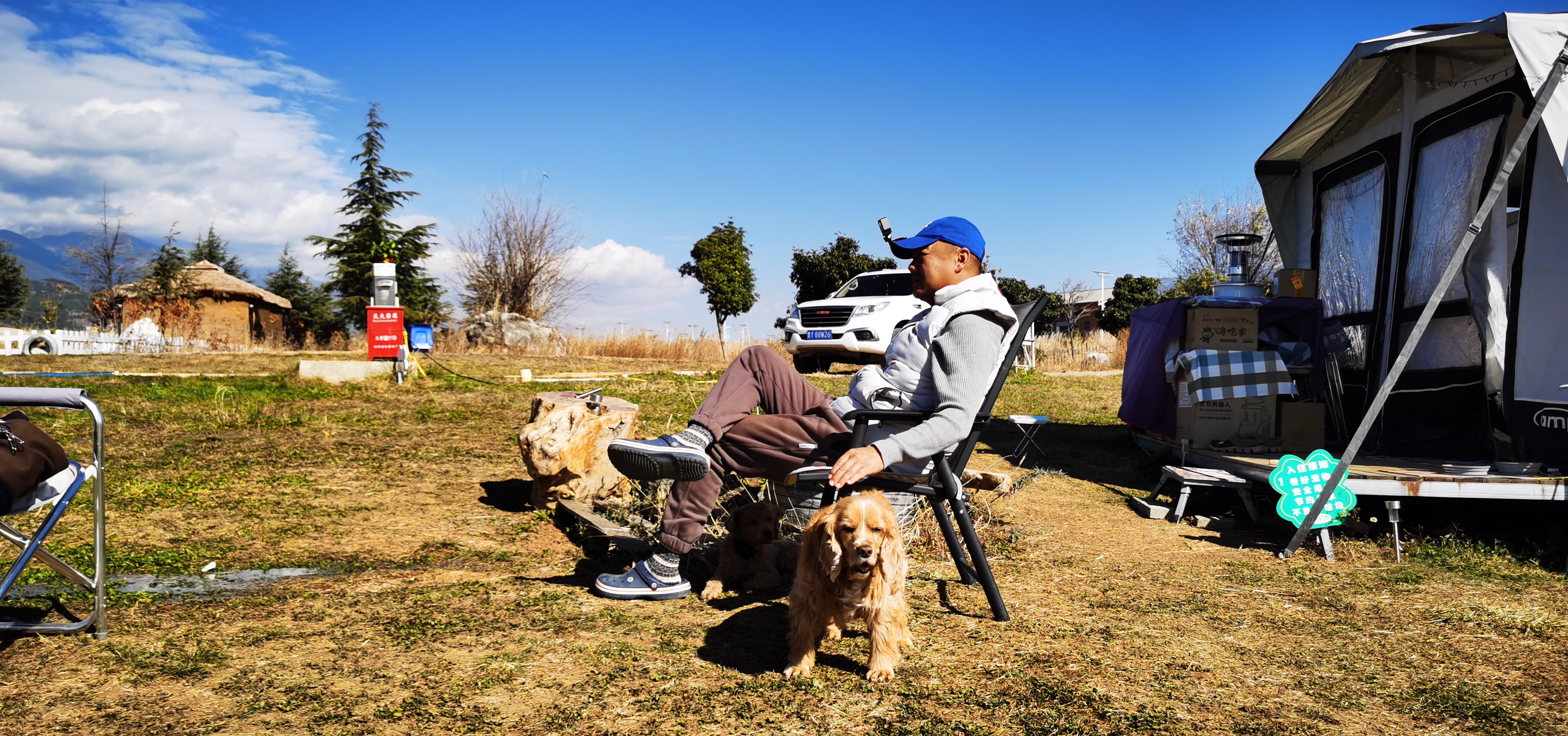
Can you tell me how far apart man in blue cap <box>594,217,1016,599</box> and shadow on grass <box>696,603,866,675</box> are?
1.11 ft

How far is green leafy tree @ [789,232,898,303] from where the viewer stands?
86.6 ft

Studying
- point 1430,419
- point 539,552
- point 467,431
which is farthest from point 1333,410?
point 467,431

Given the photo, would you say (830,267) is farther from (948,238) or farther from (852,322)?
(948,238)

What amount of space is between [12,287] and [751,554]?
36.2 meters

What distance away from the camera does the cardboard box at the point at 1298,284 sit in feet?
22.1

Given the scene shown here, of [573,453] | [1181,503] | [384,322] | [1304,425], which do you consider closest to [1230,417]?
[1304,425]

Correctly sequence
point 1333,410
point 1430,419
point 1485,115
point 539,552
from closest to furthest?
point 539,552 < point 1485,115 < point 1430,419 < point 1333,410

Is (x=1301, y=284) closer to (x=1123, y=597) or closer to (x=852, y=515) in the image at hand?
(x=1123, y=597)

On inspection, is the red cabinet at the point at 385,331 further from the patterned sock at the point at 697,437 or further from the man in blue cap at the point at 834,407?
the patterned sock at the point at 697,437

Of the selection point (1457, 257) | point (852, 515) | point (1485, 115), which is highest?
point (1485, 115)

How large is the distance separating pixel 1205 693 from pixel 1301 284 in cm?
520

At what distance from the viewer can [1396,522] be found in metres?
4.30

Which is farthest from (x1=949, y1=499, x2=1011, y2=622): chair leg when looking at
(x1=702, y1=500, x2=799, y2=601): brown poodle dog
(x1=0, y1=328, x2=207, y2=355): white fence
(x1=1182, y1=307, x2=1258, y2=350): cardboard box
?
(x1=0, y1=328, x2=207, y2=355): white fence

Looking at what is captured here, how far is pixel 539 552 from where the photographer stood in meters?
4.07
